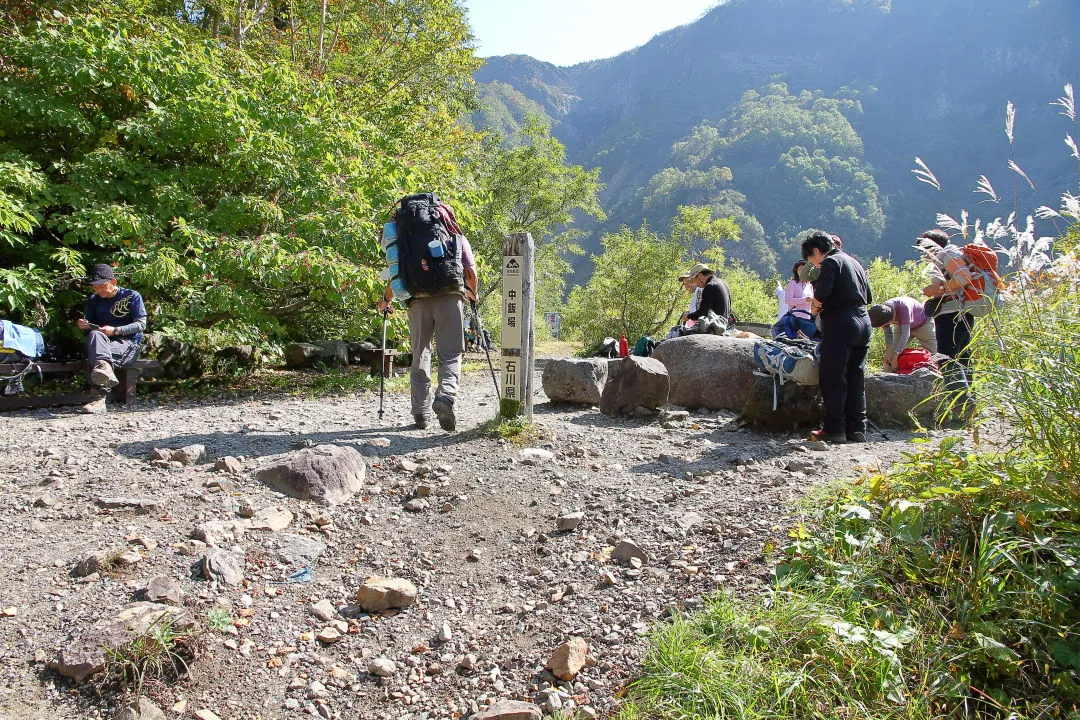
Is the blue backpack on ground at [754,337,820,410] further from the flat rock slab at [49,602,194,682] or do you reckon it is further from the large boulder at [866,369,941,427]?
the flat rock slab at [49,602,194,682]

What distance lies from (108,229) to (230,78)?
9.53 ft

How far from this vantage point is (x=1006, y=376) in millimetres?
2514

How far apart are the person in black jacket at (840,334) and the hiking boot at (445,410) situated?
10.1 ft

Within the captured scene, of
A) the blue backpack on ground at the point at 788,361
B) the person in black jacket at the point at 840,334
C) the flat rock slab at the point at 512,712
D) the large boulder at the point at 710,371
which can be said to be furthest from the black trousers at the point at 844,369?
the flat rock slab at the point at 512,712

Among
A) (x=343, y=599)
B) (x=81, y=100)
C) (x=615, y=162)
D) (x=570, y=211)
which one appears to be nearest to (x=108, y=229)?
(x=81, y=100)

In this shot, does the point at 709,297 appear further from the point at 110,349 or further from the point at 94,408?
the point at 94,408

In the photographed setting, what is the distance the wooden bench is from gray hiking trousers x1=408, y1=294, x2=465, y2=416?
3.47 m

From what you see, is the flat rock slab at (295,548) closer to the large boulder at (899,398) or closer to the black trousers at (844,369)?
the black trousers at (844,369)

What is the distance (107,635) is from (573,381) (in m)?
5.78

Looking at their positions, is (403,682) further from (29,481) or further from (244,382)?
(244,382)

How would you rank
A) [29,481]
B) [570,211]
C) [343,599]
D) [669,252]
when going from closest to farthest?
[343,599]
[29,481]
[669,252]
[570,211]

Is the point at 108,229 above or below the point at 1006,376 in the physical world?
above

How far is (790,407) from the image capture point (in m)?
6.00

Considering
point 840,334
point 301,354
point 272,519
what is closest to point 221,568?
point 272,519
